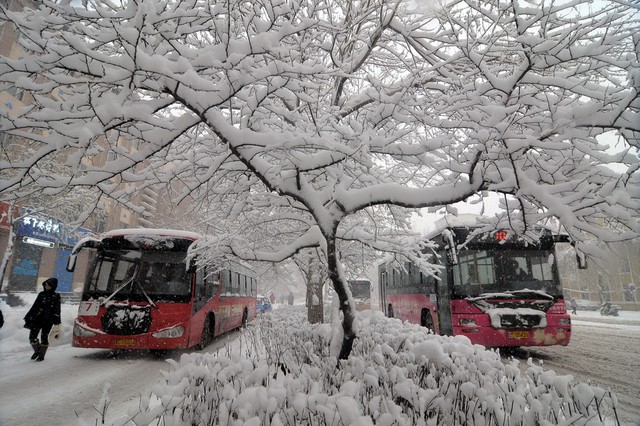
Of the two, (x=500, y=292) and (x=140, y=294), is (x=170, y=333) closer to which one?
(x=140, y=294)

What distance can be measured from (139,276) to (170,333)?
1560 mm

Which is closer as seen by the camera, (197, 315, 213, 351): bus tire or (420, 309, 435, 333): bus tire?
(197, 315, 213, 351): bus tire

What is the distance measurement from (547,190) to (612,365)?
7596mm

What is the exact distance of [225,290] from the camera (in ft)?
37.6

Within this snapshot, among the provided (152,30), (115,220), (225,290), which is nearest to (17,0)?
(115,220)

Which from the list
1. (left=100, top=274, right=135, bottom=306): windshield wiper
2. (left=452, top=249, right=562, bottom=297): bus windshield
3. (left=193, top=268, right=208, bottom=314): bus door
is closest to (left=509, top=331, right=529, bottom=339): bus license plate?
(left=452, top=249, right=562, bottom=297): bus windshield

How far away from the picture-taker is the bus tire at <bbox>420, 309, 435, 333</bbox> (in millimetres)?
9999

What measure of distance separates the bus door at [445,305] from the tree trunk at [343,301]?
15.9ft

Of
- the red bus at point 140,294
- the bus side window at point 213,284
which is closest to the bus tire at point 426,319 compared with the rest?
the red bus at point 140,294

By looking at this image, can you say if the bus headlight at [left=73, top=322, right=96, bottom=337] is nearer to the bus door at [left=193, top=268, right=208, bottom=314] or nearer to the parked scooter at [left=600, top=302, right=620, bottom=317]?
the bus door at [left=193, top=268, right=208, bottom=314]

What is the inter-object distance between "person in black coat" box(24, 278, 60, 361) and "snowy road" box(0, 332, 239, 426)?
0.32m

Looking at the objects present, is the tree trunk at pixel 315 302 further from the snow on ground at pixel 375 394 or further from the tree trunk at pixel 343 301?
the snow on ground at pixel 375 394

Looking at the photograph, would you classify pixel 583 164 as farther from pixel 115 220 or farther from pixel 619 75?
pixel 115 220

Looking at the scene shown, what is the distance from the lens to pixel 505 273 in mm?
8383
